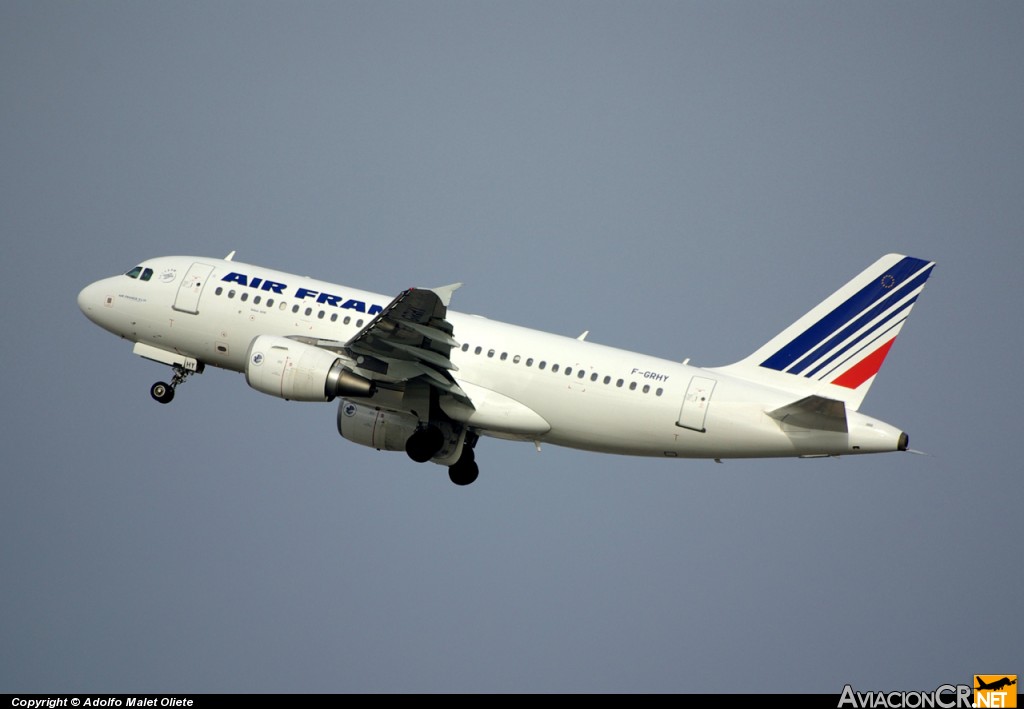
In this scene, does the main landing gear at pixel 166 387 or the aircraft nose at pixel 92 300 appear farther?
the aircraft nose at pixel 92 300

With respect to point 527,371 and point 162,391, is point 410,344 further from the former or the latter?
point 162,391

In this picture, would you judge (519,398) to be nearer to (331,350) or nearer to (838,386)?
(331,350)

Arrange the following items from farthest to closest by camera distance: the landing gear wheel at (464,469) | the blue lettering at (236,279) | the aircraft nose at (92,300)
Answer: the aircraft nose at (92,300) → the landing gear wheel at (464,469) → the blue lettering at (236,279)

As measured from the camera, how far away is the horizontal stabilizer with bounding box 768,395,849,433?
42.0 m

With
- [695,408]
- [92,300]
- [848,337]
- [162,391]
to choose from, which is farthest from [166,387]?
[848,337]

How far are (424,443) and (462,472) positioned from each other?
3.46 meters

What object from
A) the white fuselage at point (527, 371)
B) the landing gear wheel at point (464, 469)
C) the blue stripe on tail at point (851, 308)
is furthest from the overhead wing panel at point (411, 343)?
the blue stripe on tail at point (851, 308)

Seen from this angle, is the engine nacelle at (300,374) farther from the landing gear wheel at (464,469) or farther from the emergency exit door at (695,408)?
the emergency exit door at (695,408)

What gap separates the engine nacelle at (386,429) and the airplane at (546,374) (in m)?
0.05

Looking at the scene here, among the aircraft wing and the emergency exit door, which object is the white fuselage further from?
the aircraft wing

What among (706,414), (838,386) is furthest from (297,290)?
(838,386)

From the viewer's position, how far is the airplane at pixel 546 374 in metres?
43.3

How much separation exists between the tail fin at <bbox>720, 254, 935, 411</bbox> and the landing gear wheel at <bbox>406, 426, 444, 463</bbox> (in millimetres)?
9355

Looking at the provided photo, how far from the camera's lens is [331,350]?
1775 inches
